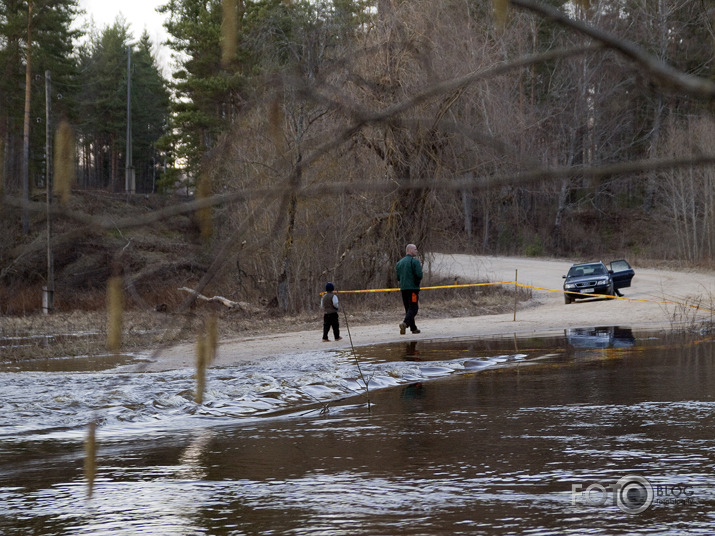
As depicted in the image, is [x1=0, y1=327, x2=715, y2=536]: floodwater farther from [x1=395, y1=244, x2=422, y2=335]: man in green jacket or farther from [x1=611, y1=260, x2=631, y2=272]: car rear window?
[x1=611, y1=260, x2=631, y2=272]: car rear window

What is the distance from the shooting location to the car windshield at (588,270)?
3256 cm

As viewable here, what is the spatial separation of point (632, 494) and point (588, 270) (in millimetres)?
26988

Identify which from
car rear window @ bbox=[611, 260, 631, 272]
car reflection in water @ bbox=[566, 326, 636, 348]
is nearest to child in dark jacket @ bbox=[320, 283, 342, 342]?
car reflection in water @ bbox=[566, 326, 636, 348]

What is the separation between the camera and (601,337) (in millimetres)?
19719

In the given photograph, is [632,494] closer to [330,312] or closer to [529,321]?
[330,312]

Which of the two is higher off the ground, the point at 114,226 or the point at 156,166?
the point at 156,166

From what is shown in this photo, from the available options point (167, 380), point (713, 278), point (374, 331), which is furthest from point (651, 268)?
point (167, 380)

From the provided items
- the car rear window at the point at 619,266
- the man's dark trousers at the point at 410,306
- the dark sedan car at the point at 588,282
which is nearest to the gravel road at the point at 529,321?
the man's dark trousers at the point at 410,306

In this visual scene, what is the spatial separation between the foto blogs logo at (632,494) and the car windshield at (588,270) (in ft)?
86.2

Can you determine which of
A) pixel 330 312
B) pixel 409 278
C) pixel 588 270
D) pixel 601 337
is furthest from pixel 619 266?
pixel 330 312

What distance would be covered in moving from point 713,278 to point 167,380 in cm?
3483

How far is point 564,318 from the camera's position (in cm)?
2523

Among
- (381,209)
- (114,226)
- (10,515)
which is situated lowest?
(10,515)

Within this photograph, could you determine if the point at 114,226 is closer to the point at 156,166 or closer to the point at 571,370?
the point at 571,370
